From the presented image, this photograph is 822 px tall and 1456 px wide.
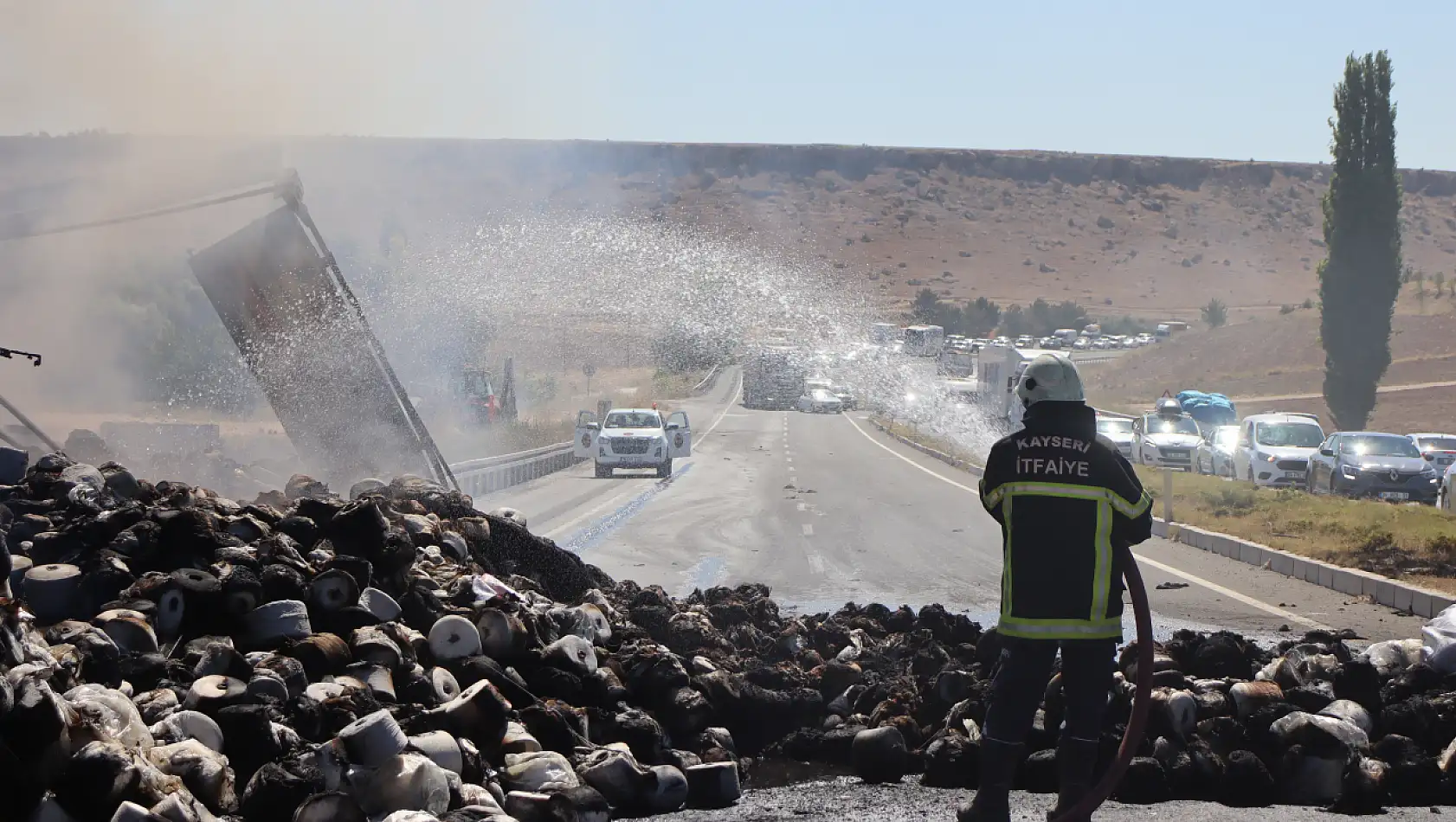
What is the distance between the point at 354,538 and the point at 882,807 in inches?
149

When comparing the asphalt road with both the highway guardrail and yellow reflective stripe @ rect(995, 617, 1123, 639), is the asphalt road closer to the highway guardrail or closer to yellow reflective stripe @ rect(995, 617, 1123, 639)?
the highway guardrail

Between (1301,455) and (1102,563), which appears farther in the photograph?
(1301,455)

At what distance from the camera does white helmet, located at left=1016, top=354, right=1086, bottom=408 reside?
215 inches

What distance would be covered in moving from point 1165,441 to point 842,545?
21325 millimetres

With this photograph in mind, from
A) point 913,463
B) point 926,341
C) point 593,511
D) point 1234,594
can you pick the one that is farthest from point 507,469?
point 926,341

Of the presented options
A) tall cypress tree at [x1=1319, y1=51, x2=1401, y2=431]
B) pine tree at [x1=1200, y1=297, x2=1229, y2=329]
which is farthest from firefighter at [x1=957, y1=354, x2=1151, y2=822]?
pine tree at [x1=1200, y1=297, x2=1229, y2=329]

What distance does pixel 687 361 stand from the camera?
335 feet

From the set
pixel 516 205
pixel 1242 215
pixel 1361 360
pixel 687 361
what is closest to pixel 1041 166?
pixel 1242 215

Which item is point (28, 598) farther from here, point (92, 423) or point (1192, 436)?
point (1192, 436)

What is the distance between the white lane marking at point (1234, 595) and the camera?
12.6 m

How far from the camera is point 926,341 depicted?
3602 inches

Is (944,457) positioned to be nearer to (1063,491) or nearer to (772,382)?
(1063,491)

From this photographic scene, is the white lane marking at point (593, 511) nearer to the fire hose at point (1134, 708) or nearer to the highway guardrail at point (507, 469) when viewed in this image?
the highway guardrail at point (507, 469)

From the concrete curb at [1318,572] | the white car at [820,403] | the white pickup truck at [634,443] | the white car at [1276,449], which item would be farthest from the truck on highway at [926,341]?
the concrete curb at [1318,572]
